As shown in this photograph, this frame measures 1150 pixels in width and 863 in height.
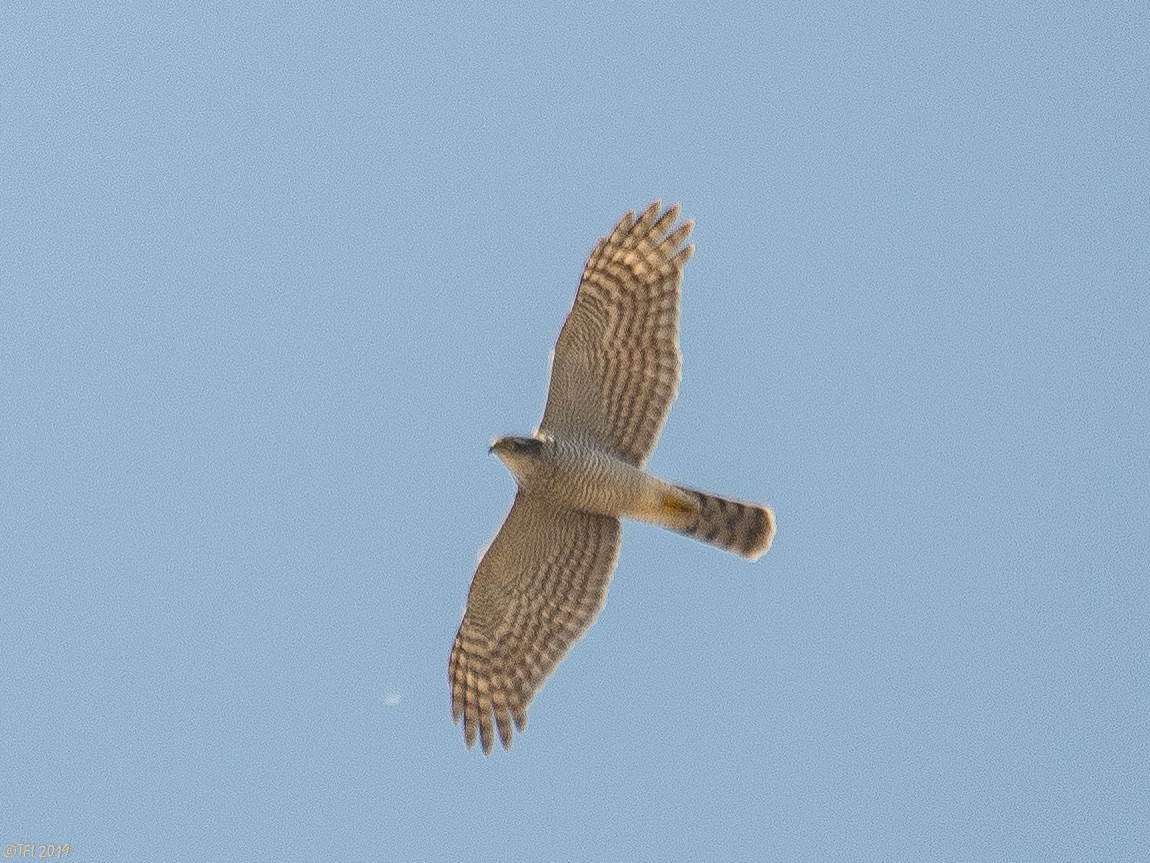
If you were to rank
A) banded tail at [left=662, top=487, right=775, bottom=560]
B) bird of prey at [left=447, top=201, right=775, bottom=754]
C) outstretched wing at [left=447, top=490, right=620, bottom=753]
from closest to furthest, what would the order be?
bird of prey at [left=447, top=201, right=775, bottom=754], banded tail at [left=662, top=487, right=775, bottom=560], outstretched wing at [left=447, top=490, right=620, bottom=753]

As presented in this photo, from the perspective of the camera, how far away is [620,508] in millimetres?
15453

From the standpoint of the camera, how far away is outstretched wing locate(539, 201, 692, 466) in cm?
1546

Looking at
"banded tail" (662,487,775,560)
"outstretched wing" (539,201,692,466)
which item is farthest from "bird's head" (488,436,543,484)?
"banded tail" (662,487,775,560)

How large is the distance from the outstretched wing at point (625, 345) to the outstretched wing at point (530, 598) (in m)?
0.79

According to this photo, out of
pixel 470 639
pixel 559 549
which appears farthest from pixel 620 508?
pixel 470 639

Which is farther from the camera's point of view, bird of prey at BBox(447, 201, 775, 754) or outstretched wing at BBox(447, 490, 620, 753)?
outstretched wing at BBox(447, 490, 620, 753)

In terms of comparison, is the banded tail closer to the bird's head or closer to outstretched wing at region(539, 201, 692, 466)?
outstretched wing at region(539, 201, 692, 466)

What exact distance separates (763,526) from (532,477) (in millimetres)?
1974

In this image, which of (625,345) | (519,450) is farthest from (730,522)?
(519,450)

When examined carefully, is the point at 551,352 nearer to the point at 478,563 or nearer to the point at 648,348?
the point at 648,348

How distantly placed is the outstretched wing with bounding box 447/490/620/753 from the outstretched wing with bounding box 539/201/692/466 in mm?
792

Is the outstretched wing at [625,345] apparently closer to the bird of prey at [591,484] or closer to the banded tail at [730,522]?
the bird of prey at [591,484]

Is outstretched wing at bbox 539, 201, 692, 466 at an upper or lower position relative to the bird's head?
upper

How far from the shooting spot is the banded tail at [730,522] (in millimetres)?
15633
